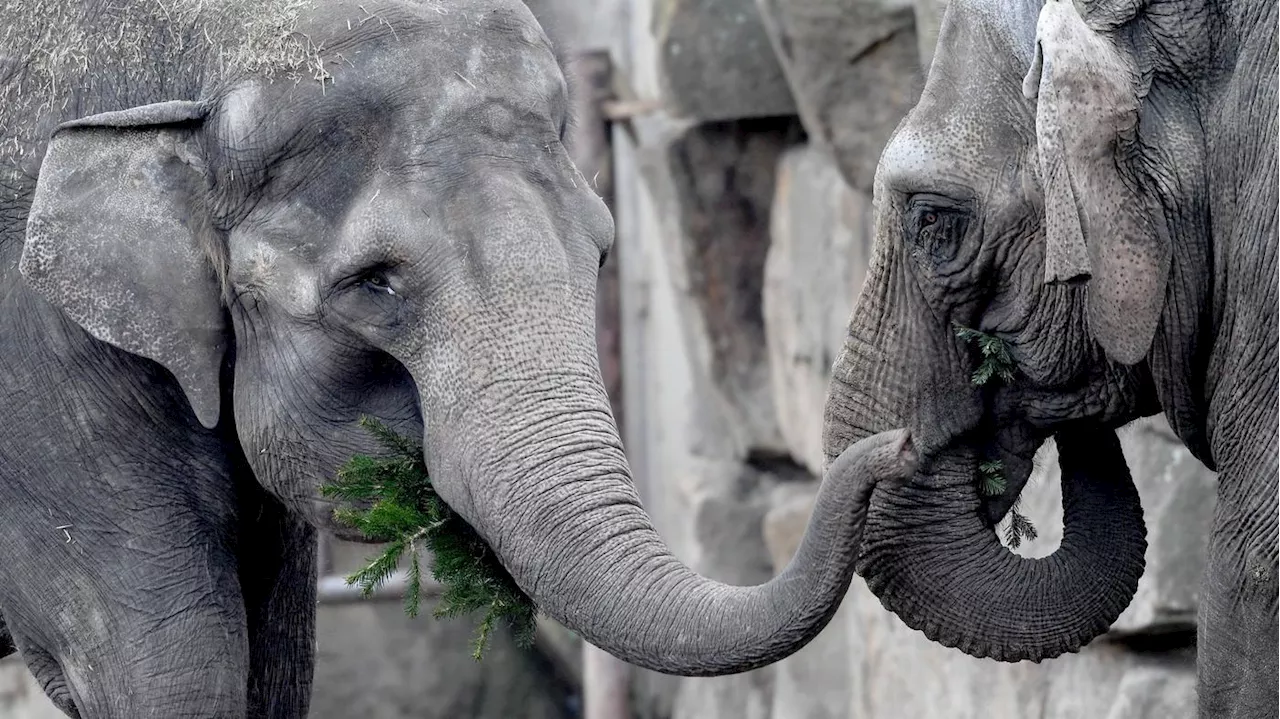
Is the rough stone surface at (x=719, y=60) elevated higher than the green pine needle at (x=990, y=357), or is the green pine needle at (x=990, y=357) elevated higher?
the green pine needle at (x=990, y=357)

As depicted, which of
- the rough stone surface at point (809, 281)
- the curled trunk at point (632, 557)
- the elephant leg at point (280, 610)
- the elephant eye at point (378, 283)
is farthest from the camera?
the rough stone surface at point (809, 281)

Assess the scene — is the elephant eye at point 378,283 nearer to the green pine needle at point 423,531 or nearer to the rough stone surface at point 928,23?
the green pine needle at point 423,531

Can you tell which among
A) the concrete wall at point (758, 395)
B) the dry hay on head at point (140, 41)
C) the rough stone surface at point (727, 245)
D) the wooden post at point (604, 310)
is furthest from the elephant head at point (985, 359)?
the wooden post at point (604, 310)

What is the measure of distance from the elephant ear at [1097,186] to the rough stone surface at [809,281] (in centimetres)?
252

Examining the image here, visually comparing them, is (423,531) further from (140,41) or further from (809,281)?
(809,281)

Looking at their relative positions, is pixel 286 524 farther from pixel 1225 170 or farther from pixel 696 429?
pixel 696 429

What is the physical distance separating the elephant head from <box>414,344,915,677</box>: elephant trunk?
530 millimetres

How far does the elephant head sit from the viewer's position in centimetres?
306

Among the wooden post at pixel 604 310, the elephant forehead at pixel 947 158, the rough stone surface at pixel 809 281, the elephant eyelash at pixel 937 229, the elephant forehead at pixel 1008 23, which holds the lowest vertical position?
the wooden post at pixel 604 310

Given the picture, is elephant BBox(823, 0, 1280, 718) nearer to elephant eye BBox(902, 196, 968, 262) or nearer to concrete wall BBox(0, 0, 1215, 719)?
elephant eye BBox(902, 196, 968, 262)

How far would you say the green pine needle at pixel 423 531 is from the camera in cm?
297

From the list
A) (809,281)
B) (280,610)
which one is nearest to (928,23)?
(809,281)

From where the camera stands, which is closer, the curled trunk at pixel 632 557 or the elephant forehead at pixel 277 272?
the curled trunk at pixel 632 557

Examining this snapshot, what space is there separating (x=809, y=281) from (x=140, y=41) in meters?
3.06
